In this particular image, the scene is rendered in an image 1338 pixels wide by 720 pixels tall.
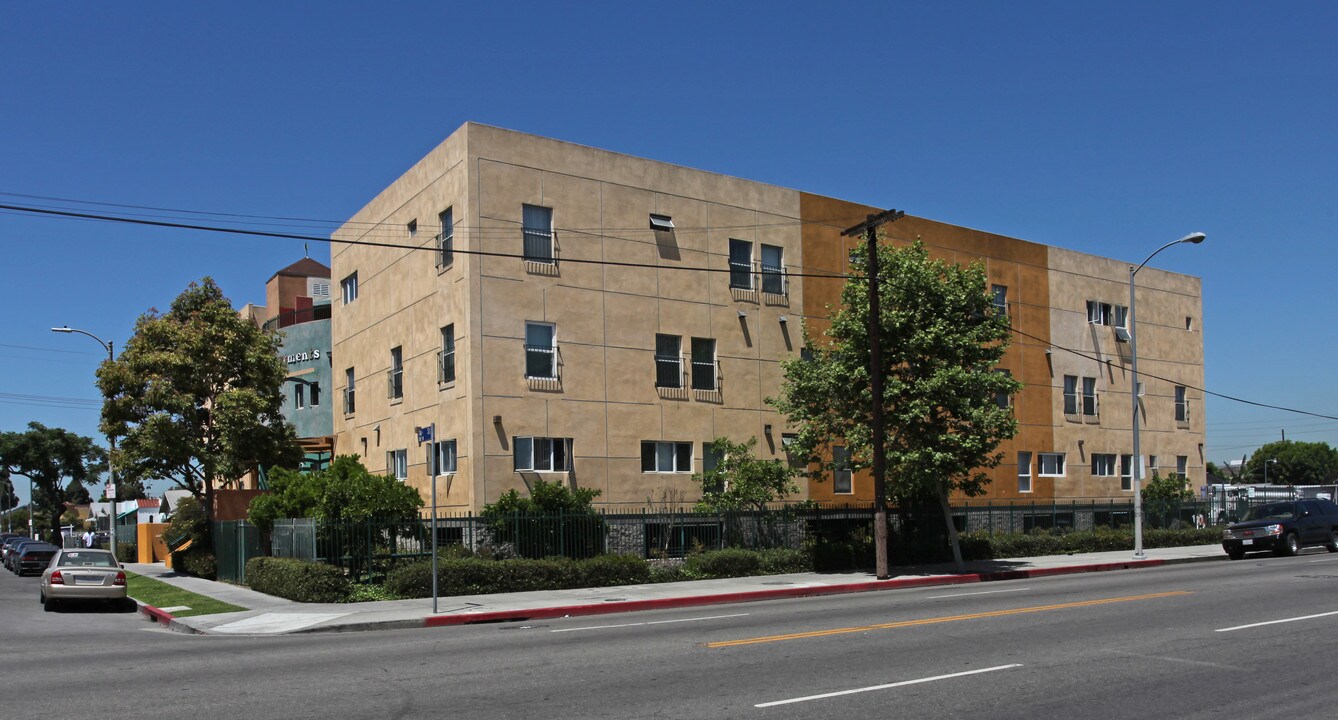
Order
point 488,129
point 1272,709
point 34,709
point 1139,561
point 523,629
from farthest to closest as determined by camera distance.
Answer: point 1139,561, point 488,129, point 523,629, point 34,709, point 1272,709

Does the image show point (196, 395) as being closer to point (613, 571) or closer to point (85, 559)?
point (85, 559)

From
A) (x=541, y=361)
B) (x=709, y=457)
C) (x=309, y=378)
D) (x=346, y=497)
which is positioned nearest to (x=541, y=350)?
(x=541, y=361)

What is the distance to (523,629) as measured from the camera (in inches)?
667

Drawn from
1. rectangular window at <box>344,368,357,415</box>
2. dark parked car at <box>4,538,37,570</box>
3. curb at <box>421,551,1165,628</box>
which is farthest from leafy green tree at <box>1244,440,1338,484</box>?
dark parked car at <box>4,538,37,570</box>

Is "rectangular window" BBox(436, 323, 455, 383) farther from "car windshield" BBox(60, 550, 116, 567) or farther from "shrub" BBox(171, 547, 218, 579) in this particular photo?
"shrub" BBox(171, 547, 218, 579)

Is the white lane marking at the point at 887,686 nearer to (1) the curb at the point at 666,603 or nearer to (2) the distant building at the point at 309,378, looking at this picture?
(1) the curb at the point at 666,603

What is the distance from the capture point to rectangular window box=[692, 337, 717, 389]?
3100 cm

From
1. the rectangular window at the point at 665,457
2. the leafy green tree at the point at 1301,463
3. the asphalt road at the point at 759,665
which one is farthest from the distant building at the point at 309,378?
the leafy green tree at the point at 1301,463

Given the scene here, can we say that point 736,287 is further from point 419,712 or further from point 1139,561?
point 419,712

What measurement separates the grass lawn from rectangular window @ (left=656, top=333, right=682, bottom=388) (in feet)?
42.1

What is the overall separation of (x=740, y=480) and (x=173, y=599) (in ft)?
46.8

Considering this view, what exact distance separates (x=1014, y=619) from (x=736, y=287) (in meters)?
17.6

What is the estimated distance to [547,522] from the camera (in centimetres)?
2553

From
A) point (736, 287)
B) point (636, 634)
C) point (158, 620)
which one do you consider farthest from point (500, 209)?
point (636, 634)
